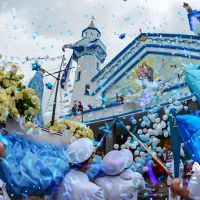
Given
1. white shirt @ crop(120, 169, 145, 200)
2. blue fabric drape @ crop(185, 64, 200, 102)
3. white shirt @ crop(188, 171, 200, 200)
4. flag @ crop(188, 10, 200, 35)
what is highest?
flag @ crop(188, 10, 200, 35)

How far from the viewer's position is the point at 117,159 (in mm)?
3312

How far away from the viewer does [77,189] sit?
286cm

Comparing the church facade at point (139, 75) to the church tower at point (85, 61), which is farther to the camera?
the church tower at point (85, 61)

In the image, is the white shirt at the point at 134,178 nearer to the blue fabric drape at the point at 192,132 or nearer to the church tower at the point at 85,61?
the blue fabric drape at the point at 192,132

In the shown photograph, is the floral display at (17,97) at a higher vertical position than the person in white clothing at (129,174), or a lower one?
higher

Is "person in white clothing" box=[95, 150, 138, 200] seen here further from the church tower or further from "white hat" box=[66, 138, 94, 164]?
the church tower

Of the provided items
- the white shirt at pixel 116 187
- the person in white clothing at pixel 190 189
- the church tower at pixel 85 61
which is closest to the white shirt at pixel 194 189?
the person in white clothing at pixel 190 189

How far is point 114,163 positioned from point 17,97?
1.30m

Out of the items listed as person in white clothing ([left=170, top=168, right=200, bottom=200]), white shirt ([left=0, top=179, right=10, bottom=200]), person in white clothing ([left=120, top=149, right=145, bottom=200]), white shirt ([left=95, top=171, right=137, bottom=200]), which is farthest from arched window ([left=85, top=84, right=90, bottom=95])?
person in white clothing ([left=170, top=168, right=200, bottom=200])

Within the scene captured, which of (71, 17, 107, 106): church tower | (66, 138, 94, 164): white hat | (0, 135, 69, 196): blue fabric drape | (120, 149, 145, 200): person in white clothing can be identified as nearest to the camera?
(0, 135, 69, 196): blue fabric drape

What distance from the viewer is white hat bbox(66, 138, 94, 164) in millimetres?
2969

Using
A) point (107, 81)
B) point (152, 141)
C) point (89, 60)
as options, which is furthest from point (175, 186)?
point (89, 60)

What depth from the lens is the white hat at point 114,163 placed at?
10.8 ft

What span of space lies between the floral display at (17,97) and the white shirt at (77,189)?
2.60ft
